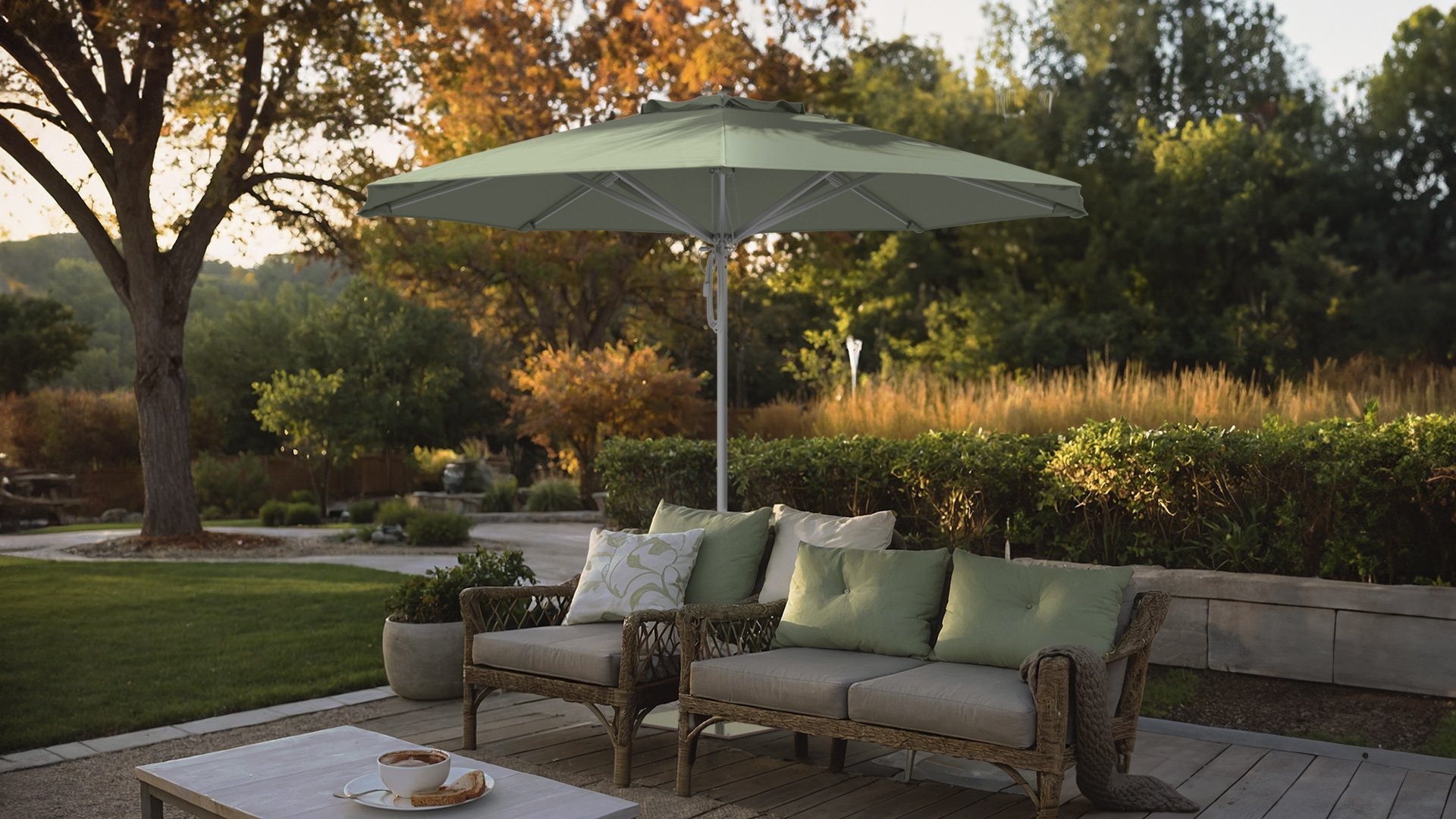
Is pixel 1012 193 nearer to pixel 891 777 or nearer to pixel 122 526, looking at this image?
pixel 891 777

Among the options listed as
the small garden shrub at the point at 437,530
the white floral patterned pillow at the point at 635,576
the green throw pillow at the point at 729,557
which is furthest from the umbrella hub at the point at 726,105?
the small garden shrub at the point at 437,530

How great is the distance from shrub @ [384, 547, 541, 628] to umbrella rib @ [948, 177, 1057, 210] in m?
2.54

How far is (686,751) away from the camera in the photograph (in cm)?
373

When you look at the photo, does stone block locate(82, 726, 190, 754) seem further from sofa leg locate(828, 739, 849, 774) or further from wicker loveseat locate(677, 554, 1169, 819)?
sofa leg locate(828, 739, 849, 774)

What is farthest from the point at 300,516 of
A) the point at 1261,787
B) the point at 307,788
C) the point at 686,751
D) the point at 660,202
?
the point at 1261,787

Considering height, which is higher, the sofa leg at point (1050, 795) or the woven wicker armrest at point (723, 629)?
the woven wicker armrest at point (723, 629)

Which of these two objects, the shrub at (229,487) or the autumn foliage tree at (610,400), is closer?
the autumn foliage tree at (610,400)

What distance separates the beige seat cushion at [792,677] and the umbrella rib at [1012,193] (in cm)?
198

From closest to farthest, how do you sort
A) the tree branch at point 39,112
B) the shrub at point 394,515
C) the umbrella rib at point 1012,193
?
the umbrella rib at point 1012,193 < the tree branch at point 39,112 < the shrub at point 394,515

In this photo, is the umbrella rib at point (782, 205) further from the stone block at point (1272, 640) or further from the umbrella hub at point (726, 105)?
the stone block at point (1272, 640)

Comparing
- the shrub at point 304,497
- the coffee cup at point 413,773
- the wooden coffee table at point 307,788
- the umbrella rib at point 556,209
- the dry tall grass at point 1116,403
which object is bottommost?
the shrub at point 304,497

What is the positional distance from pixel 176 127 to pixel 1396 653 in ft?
35.4

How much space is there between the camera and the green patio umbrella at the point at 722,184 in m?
3.79

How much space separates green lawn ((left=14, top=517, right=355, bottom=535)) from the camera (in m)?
13.7
